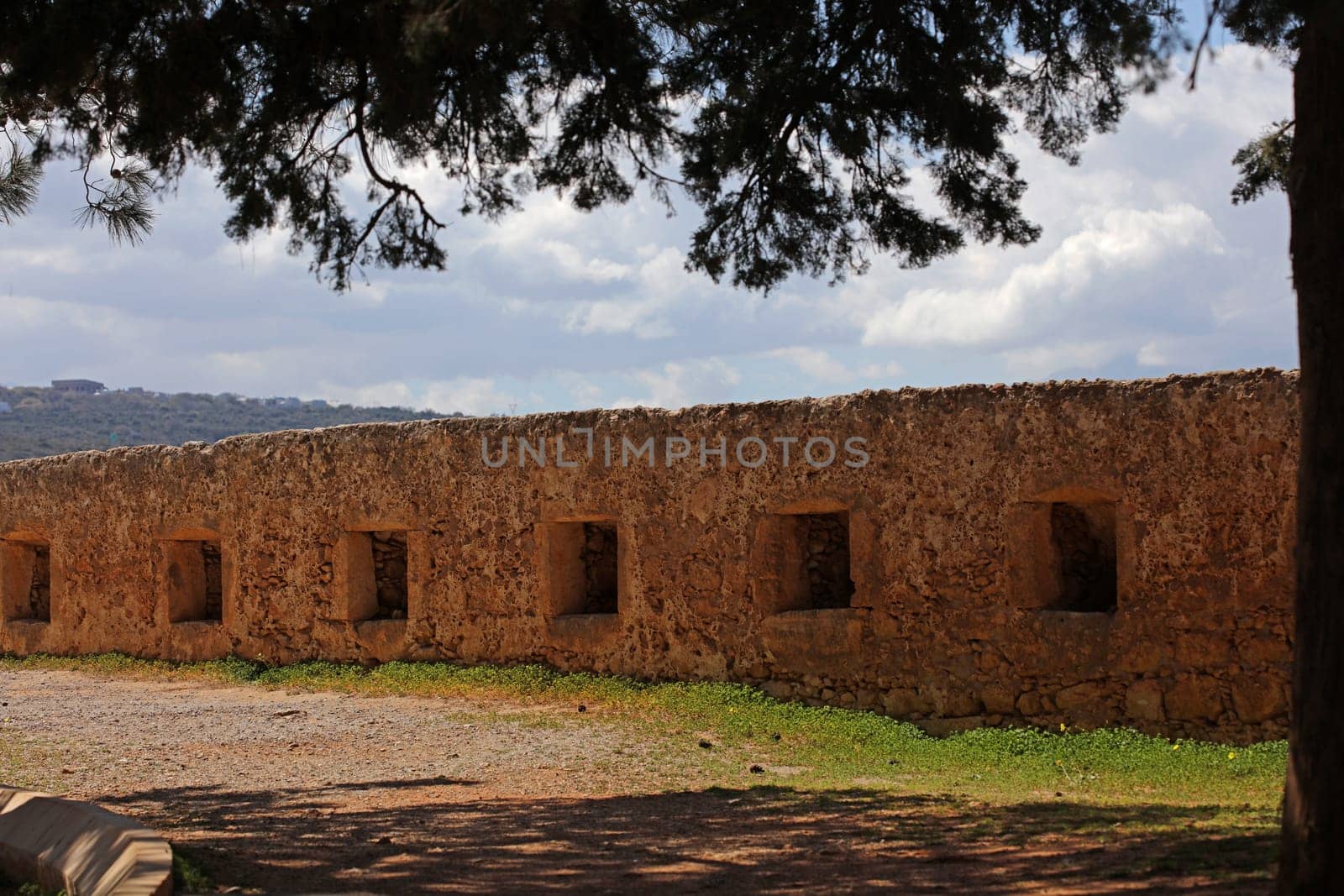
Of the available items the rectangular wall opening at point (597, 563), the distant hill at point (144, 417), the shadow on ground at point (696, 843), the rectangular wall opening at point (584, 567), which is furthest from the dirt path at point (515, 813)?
the distant hill at point (144, 417)

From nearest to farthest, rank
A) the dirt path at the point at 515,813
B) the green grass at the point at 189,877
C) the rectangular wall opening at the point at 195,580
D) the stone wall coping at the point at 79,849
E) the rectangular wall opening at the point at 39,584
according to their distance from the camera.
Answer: the stone wall coping at the point at 79,849 < the green grass at the point at 189,877 < the dirt path at the point at 515,813 < the rectangular wall opening at the point at 195,580 < the rectangular wall opening at the point at 39,584

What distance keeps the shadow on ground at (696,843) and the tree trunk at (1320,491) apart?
0.45m

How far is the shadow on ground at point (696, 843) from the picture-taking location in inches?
199

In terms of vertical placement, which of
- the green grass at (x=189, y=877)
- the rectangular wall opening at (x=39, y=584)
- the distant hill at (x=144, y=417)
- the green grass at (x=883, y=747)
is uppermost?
the distant hill at (x=144, y=417)

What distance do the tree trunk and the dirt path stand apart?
0.44 meters

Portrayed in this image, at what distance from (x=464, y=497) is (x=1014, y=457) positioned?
490 centimetres

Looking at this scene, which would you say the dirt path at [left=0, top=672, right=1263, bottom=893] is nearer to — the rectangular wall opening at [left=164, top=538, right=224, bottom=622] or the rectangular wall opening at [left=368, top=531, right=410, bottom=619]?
the rectangular wall opening at [left=368, top=531, right=410, bottom=619]

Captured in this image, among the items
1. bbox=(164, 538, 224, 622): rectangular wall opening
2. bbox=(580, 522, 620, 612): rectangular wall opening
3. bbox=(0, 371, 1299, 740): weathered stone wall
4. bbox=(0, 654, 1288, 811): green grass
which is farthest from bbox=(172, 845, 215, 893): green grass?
bbox=(164, 538, 224, 622): rectangular wall opening

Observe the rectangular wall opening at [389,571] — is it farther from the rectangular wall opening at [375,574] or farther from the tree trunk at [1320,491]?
the tree trunk at [1320,491]

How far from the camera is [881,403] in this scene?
9352 mm

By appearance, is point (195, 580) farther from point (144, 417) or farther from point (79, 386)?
point (79, 386)

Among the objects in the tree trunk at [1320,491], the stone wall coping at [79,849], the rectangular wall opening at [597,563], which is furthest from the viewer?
the rectangular wall opening at [597,563]

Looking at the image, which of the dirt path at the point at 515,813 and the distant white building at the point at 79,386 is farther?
the distant white building at the point at 79,386

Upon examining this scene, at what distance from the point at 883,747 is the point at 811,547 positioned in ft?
6.45
